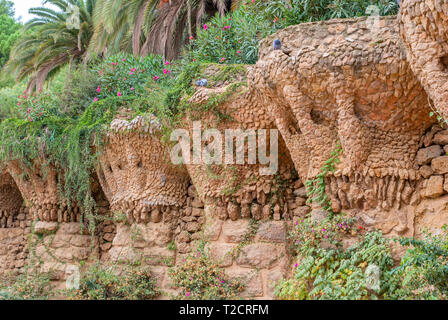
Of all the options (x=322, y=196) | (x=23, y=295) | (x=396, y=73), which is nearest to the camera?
(x=396, y=73)

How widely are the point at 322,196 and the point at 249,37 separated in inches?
119

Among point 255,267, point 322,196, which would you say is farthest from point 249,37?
point 255,267

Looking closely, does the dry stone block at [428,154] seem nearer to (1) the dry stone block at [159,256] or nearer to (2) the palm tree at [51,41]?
(1) the dry stone block at [159,256]

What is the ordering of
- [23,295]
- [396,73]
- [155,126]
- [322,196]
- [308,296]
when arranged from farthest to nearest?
[23,295] → [155,126] → [322,196] → [308,296] → [396,73]

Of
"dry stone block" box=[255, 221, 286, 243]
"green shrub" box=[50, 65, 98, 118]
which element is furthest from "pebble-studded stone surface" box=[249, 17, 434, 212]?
"green shrub" box=[50, 65, 98, 118]

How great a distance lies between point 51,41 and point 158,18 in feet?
13.7

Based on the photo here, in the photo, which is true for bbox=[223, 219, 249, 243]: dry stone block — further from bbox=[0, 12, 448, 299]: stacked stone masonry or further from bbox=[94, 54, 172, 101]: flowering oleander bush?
bbox=[94, 54, 172, 101]: flowering oleander bush

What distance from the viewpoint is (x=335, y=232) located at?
5461 millimetres

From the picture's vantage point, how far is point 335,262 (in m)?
5.32

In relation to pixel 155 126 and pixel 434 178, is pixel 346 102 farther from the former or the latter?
pixel 155 126

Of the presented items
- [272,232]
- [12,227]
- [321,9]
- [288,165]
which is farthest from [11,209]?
[321,9]

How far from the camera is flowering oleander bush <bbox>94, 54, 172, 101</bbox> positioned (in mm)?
8727

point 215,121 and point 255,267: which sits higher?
point 215,121

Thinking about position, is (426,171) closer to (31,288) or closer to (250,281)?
(250,281)
